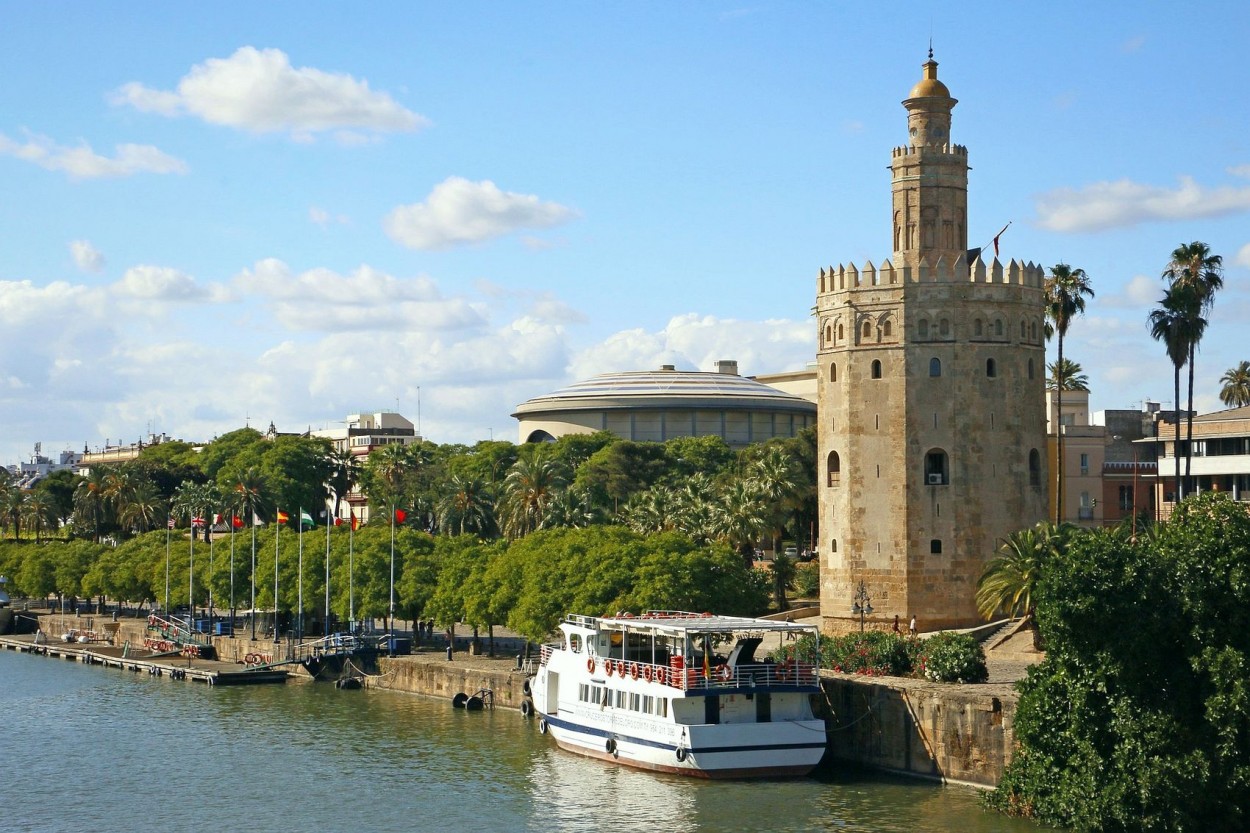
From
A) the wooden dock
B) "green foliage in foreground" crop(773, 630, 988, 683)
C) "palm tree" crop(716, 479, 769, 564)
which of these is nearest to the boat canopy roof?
"green foliage in foreground" crop(773, 630, 988, 683)

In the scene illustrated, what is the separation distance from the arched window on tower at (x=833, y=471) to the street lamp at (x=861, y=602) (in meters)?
4.20

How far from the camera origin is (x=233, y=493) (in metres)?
125

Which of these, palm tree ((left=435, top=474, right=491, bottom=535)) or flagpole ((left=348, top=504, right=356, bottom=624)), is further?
palm tree ((left=435, top=474, right=491, bottom=535))

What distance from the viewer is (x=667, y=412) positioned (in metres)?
152

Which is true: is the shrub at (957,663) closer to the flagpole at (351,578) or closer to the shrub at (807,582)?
the shrub at (807,582)

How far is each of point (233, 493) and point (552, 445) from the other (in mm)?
25912

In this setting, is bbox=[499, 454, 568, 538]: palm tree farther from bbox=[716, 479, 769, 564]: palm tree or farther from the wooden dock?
the wooden dock

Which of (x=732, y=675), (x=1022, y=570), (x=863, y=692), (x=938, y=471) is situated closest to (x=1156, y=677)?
(x=863, y=692)

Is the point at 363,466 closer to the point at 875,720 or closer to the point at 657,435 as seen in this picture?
the point at 657,435

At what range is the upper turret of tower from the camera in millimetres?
68812

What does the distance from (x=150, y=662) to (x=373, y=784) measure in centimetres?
4139

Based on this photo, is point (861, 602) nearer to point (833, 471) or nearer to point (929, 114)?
point (833, 471)

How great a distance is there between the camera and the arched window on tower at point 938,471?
66.2m

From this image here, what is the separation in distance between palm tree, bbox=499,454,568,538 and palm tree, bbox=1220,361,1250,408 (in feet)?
147
